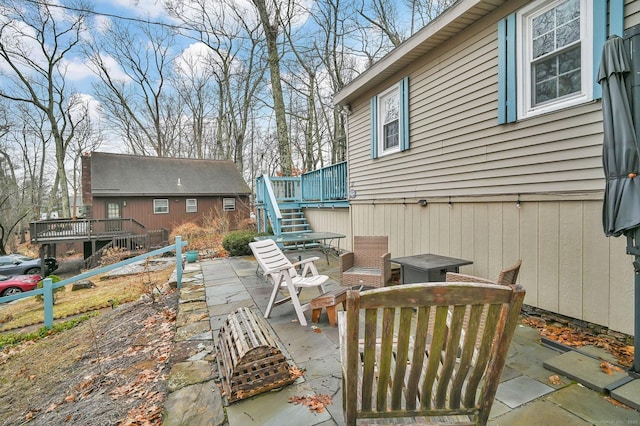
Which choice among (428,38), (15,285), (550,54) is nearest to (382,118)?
(428,38)

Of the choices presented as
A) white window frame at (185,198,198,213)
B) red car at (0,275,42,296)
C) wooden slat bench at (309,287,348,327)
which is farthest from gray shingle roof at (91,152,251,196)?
wooden slat bench at (309,287,348,327)

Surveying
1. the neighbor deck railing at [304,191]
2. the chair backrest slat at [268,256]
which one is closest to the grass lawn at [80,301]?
the chair backrest slat at [268,256]

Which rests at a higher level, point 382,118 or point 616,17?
point 382,118

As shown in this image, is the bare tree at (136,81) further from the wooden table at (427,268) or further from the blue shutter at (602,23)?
the blue shutter at (602,23)

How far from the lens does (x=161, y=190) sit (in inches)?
781

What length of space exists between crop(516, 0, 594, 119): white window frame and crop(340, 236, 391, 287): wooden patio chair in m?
2.43

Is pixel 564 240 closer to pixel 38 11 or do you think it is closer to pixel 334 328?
pixel 334 328

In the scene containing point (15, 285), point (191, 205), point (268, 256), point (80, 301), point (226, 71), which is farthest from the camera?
point (191, 205)

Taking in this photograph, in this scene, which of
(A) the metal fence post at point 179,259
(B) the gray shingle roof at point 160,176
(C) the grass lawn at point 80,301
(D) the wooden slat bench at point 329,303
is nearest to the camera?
Result: (D) the wooden slat bench at point 329,303

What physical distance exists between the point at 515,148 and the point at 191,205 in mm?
20437

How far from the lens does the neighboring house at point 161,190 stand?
18.7 meters

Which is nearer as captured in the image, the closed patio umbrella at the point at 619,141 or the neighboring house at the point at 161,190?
the closed patio umbrella at the point at 619,141

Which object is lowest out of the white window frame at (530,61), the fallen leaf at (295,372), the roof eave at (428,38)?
the fallen leaf at (295,372)

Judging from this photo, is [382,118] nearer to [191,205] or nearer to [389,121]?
[389,121]
